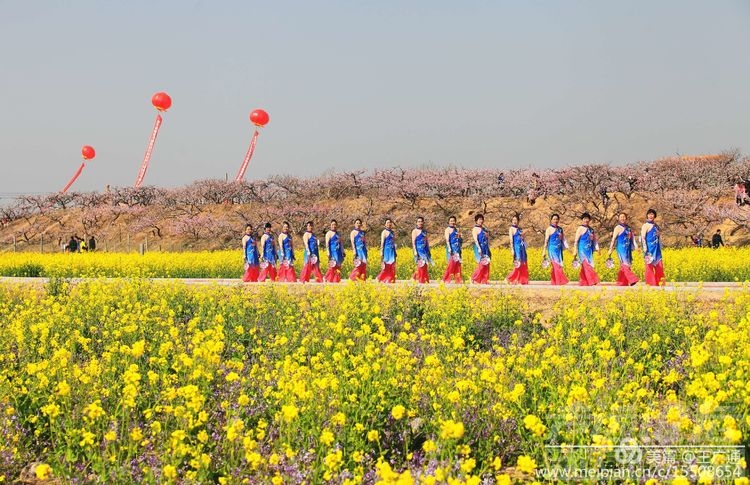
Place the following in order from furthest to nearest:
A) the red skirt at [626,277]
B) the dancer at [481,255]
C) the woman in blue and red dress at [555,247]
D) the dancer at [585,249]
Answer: the dancer at [481,255], the woman in blue and red dress at [555,247], the dancer at [585,249], the red skirt at [626,277]

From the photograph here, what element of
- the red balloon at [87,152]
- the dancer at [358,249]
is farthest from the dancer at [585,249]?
the red balloon at [87,152]

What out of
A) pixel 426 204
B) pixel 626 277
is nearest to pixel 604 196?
pixel 426 204

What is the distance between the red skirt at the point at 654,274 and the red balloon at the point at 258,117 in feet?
106

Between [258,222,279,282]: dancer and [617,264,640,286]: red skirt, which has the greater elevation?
[258,222,279,282]: dancer

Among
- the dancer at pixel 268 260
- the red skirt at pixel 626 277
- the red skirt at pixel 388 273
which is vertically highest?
the dancer at pixel 268 260

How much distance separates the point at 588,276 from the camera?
1552 centimetres

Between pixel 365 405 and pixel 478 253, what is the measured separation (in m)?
11.3

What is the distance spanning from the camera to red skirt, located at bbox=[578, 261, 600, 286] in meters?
15.4

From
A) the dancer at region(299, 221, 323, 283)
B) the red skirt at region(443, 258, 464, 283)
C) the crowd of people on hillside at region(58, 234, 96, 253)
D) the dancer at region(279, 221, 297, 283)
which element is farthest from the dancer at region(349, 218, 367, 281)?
the crowd of people on hillside at region(58, 234, 96, 253)

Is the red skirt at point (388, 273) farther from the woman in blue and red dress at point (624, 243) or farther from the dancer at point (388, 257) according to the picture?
the woman in blue and red dress at point (624, 243)

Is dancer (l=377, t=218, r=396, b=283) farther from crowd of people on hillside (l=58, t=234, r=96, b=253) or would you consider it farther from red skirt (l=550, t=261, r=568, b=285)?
crowd of people on hillside (l=58, t=234, r=96, b=253)

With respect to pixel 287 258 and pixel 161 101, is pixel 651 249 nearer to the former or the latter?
pixel 287 258

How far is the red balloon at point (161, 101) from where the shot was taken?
142 ft

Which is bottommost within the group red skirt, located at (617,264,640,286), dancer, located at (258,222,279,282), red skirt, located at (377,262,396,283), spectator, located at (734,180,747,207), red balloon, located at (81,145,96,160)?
red skirt, located at (617,264,640,286)
